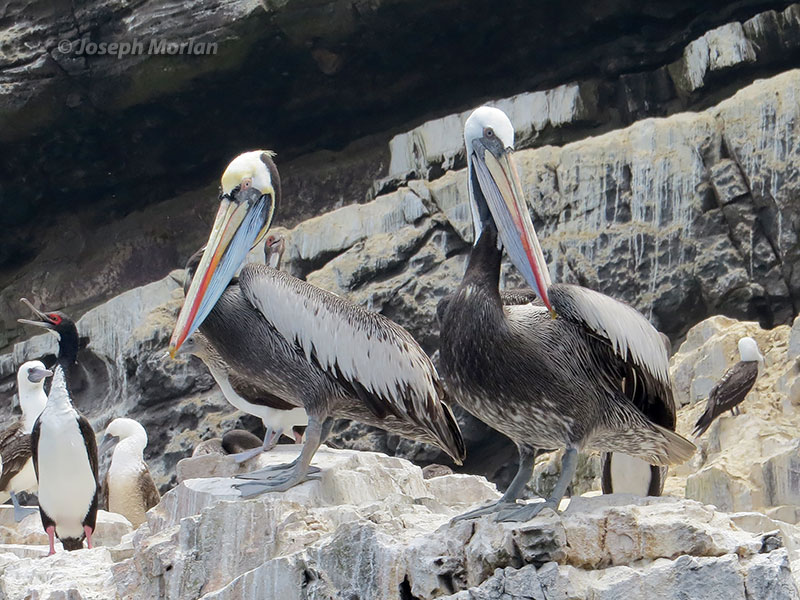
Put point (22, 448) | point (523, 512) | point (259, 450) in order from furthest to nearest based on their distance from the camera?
point (22, 448) → point (259, 450) → point (523, 512)

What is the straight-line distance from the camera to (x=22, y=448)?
29.1ft

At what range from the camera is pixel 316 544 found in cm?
442

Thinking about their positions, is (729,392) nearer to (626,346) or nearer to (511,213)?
(511,213)

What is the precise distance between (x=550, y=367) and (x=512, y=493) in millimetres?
474

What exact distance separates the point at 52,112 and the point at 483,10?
5.13 metres

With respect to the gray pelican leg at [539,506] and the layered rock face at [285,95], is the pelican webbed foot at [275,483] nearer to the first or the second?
the gray pelican leg at [539,506]

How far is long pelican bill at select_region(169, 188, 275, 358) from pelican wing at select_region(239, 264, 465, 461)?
229 mm

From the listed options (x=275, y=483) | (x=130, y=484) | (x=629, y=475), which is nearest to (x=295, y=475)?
(x=275, y=483)

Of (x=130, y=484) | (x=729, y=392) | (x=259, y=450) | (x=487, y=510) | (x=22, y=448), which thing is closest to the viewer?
(x=487, y=510)

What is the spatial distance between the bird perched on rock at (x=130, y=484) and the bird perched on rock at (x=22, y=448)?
60cm

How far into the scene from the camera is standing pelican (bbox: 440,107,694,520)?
14.1ft

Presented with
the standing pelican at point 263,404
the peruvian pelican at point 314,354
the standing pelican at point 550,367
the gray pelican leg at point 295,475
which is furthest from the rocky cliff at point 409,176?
the standing pelican at point 550,367

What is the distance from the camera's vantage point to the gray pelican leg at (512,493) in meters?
4.22

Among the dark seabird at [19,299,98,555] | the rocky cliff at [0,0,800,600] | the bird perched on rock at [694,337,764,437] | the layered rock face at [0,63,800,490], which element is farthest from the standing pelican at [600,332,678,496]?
the layered rock face at [0,63,800,490]
